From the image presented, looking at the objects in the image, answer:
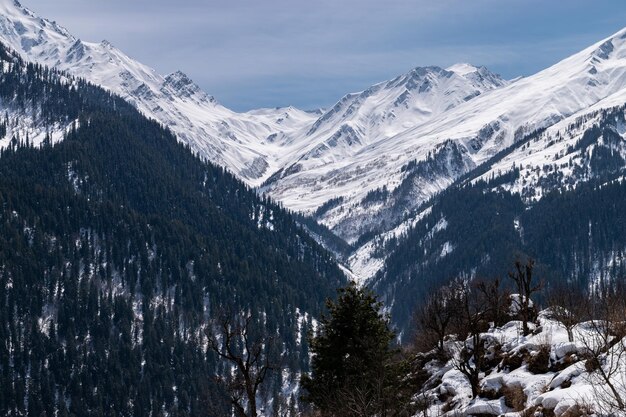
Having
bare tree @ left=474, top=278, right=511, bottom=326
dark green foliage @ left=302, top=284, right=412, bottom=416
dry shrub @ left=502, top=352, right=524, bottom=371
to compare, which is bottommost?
dry shrub @ left=502, top=352, right=524, bottom=371

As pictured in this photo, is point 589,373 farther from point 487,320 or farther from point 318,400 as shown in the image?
point 487,320

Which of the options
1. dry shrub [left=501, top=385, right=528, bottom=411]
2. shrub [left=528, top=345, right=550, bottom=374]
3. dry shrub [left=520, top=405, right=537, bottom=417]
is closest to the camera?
dry shrub [left=520, top=405, right=537, bottom=417]

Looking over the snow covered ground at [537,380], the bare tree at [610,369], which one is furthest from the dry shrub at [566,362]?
the bare tree at [610,369]

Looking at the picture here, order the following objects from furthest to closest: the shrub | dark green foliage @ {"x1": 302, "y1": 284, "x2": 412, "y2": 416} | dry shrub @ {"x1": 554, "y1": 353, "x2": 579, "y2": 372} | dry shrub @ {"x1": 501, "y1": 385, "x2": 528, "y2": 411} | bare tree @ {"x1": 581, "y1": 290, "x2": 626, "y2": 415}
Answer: dark green foliage @ {"x1": 302, "y1": 284, "x2": 412, "y2": 416}, the shrub, dry shrub @ {"x1": 554, "y1": 353, "x2": 579, "y2": 372}, dry shrub @ {"x1": 501, "y1": 385, "x2": 528, "y2": 411}, bare tree @ {"x1": 581, "y1": 290, "x2": 626, "y2": 415}

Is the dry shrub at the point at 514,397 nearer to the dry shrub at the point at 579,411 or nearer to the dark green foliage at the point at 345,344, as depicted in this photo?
the dry shrub at the point at 579,411

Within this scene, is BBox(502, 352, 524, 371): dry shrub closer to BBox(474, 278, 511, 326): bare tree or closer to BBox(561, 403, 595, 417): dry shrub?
BBox(561, 403, 595, 417): dry shrub

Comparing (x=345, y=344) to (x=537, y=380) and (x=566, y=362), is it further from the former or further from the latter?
(x=566, y=362)

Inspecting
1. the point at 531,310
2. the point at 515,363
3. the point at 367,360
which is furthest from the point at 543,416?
the point at 531,310

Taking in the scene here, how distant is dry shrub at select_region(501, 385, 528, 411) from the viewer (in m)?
37.7

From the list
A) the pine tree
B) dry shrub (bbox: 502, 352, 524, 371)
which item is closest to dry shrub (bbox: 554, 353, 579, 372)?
dry shrub (bbox: 502, 352, 524, 371)

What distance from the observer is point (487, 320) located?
66375 mm

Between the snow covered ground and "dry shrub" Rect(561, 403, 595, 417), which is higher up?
the snow covered ground

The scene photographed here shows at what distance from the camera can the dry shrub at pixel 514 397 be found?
3772 cm

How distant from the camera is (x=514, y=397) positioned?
39.0 metres
